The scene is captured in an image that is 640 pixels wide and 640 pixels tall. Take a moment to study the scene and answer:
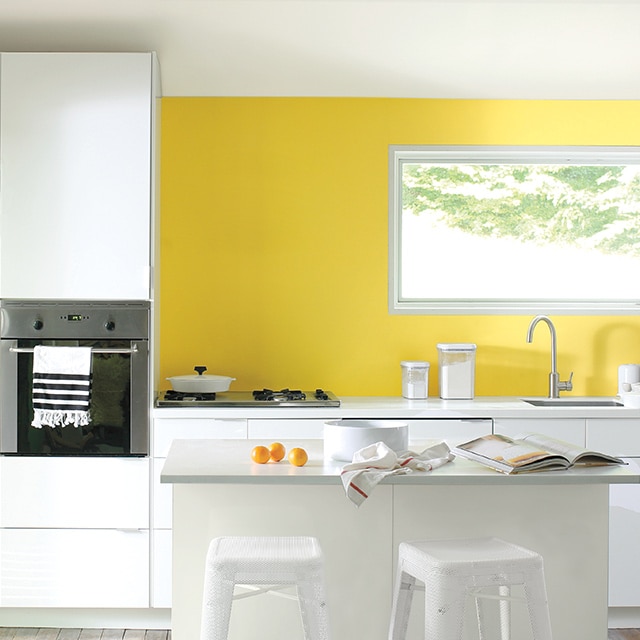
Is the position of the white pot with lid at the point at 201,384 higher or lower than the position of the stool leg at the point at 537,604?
higher

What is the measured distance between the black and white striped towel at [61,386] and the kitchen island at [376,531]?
1173mm

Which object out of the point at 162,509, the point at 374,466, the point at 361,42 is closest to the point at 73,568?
the point at 162,509

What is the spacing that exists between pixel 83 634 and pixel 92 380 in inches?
42.6

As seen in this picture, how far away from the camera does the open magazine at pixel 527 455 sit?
2.52 meters

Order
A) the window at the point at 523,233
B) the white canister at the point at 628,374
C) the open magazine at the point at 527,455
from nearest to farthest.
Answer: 1. the open magazine at the point at 527,455
2. the white canister at the point at 628,374
3. the window at the point at 523,233

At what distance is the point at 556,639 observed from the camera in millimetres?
2672

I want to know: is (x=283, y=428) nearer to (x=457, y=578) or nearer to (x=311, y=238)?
(x=311, y=238)

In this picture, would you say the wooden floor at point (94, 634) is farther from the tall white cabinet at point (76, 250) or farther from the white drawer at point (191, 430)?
the white drawer at point (191, 430)

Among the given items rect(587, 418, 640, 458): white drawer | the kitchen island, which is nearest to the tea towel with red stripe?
the kitchen island

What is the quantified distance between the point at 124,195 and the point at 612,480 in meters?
2.33

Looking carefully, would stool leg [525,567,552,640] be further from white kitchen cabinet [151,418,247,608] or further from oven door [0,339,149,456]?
oven door [0,339,149,456]

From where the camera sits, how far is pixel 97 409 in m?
3.77

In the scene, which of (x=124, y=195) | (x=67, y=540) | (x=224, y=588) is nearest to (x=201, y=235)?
(x=124, y=195)

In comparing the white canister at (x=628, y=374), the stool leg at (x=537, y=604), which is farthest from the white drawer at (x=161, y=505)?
the white canister at (x=628, y=374)
